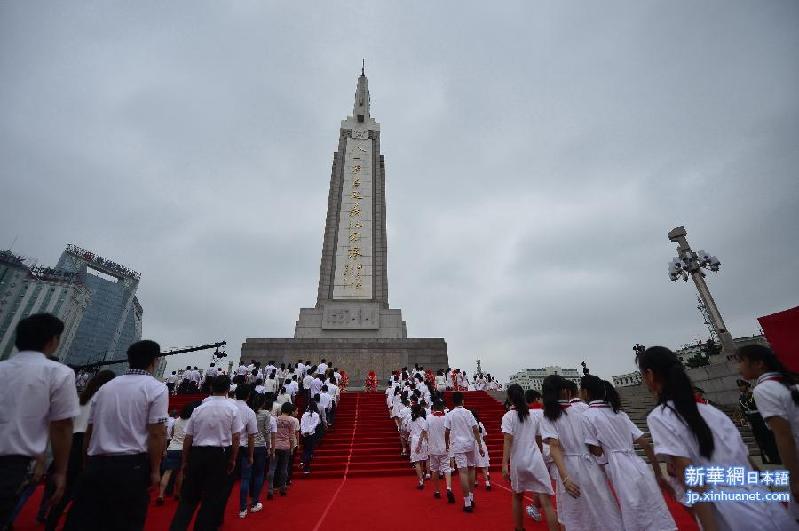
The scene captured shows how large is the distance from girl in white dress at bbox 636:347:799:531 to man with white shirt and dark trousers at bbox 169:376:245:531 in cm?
351

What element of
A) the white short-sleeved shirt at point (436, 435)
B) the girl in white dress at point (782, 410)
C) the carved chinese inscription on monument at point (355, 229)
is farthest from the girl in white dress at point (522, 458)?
the carved chinese inscription on monument at point (355, 229)

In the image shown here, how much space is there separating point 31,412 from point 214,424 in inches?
64.7

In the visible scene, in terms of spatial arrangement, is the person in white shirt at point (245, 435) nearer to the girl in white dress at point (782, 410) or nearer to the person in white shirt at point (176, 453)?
the person in white shirt at point (176, 453)

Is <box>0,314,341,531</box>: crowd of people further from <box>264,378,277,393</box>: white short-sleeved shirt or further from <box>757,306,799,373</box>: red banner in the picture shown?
<box>757,306,799,373</box>: red banner

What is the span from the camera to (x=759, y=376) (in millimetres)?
2287

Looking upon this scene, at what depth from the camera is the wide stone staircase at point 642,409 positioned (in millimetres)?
9211

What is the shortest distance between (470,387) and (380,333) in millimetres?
5976

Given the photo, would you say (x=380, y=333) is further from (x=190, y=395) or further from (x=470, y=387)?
(x=190, y=395)

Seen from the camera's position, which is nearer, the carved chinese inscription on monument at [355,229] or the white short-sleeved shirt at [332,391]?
the white short-sleeved shirt at [332,391]

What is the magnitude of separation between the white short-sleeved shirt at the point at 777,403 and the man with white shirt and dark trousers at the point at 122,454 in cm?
365

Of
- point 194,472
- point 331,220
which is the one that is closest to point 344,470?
point 194,472

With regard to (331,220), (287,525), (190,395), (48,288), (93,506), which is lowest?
(287,525)

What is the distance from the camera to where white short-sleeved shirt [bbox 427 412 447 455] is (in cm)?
581

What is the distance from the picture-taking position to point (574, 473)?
3119 mm
